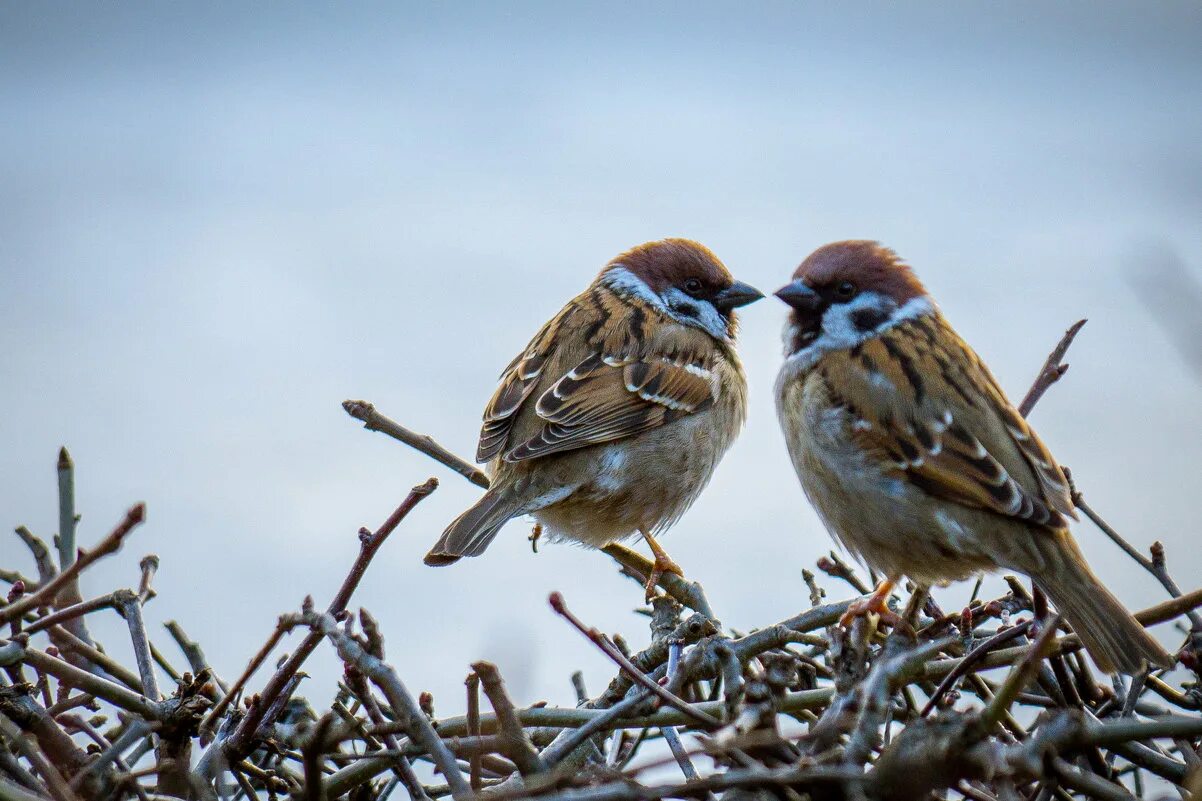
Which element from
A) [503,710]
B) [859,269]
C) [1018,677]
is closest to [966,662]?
[1018,677]

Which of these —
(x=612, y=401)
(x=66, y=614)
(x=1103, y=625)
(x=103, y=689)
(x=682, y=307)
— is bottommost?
(x=1103, y=625)

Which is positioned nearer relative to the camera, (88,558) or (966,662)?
(88,558)

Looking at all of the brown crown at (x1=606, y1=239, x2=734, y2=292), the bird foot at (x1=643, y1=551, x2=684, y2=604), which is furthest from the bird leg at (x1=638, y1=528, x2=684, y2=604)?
the brown crown at (x1=606, y1=239, x2=734, y2=292)

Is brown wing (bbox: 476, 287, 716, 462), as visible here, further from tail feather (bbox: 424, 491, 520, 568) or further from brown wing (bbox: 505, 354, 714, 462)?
tail feather (bbox: 424, 491, 520, 568)

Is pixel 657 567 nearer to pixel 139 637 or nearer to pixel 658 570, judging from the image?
pixel 658 570

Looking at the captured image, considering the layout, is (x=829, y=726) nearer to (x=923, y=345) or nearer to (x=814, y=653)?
(x=814, y=653)

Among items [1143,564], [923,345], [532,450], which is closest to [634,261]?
[532,450]

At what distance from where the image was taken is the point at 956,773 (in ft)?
3.87

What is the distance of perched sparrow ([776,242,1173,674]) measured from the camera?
107 inches

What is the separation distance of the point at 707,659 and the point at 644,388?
205cm

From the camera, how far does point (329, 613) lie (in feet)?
5.76

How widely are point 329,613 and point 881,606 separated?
4.87ft

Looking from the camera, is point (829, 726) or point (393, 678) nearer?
point (829, 726)

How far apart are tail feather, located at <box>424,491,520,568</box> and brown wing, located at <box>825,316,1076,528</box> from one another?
3.35 feet
